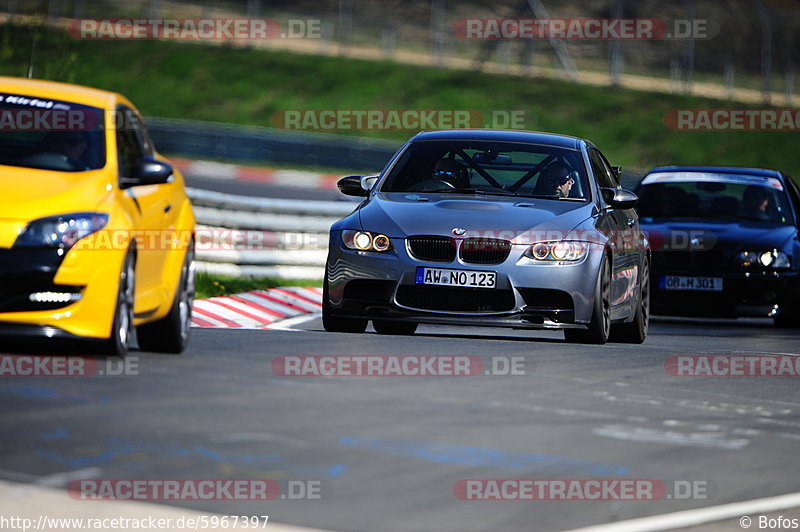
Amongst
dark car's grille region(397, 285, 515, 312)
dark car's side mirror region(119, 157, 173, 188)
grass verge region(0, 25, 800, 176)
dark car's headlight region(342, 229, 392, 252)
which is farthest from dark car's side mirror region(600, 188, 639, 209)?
grass verge region(0, 25, 800, 176)

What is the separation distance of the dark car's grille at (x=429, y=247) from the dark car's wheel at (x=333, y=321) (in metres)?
0.74

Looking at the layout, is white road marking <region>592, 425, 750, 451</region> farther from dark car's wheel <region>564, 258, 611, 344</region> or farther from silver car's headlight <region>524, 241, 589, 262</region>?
dark car's wheel <region>564, 258, 611, 344</region>

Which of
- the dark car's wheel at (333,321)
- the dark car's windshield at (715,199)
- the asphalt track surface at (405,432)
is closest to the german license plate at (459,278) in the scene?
the asphalt track surface at (405,432)

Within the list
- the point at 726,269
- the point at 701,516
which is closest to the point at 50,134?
the point at 701,516

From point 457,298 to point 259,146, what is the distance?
28669 mm

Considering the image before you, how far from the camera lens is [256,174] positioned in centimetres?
3691

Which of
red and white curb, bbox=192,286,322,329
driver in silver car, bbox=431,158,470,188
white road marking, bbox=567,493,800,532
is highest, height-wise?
driver in silver car, bbox=431,158,470,188

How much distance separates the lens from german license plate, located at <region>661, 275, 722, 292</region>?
50.1 ft

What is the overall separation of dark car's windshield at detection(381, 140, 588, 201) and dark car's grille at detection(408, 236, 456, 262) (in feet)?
3.10

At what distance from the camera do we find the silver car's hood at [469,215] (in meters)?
10.8

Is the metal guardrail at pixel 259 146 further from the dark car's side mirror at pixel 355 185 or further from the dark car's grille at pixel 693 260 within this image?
the dark car's side mirror at pixel 355 185

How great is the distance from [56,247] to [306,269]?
31.0 feet

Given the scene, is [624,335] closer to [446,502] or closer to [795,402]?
[795,402]

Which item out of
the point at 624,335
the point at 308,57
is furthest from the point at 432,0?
the point at 624,335
